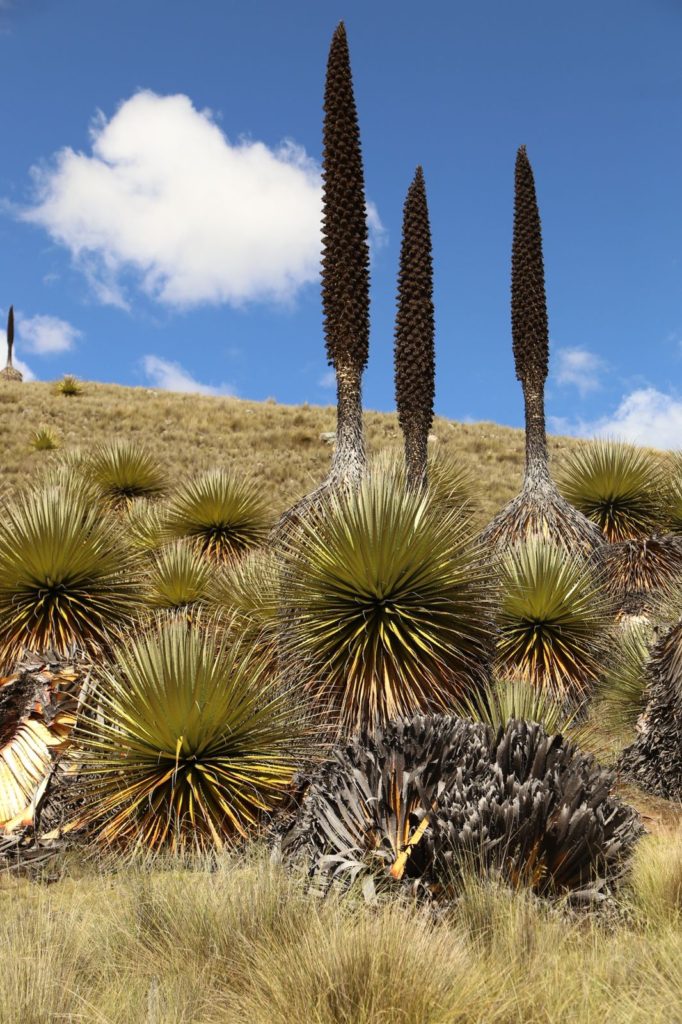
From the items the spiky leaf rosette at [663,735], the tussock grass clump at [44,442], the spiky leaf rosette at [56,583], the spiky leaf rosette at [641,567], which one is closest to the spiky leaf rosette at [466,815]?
the spiky leaf rosette at [663,735]

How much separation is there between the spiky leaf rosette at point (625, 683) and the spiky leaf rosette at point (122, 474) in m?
10.7

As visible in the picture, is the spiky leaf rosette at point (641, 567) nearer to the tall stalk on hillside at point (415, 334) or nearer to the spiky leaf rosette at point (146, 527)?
the tall stalk on hillside at point (415, 334)

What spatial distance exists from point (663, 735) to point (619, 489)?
822cm

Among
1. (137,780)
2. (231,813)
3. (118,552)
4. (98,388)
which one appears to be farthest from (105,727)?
(98,388)

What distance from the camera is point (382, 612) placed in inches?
286

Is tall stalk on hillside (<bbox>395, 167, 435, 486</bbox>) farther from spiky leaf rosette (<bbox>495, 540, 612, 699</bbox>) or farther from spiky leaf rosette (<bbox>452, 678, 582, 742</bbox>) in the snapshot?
spiky leaf rosette (<bbox>452, 678, 582, 742</bbox>)

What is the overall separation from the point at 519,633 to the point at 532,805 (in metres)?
5.50

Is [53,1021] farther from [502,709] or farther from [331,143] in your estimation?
[331,143]

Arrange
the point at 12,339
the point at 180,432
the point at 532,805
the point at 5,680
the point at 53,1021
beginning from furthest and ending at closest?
the point at 12,339 → the point at 180,432 → the point at 5,680 → the point at 532,805 → the point at 53,1021

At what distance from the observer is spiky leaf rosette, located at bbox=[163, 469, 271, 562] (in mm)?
→ 13727

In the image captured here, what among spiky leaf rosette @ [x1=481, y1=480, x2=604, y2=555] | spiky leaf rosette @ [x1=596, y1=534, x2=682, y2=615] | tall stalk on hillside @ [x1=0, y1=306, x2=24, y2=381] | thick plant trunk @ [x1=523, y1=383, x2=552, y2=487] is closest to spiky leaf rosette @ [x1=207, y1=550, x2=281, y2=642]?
spiky leaf rosette @ [x1=481, y1=480, x2=604, y2=555]

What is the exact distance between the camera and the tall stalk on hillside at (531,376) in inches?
535

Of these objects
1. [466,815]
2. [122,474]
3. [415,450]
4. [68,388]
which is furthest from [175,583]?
[68,388]

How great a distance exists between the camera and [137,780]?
237 inches
